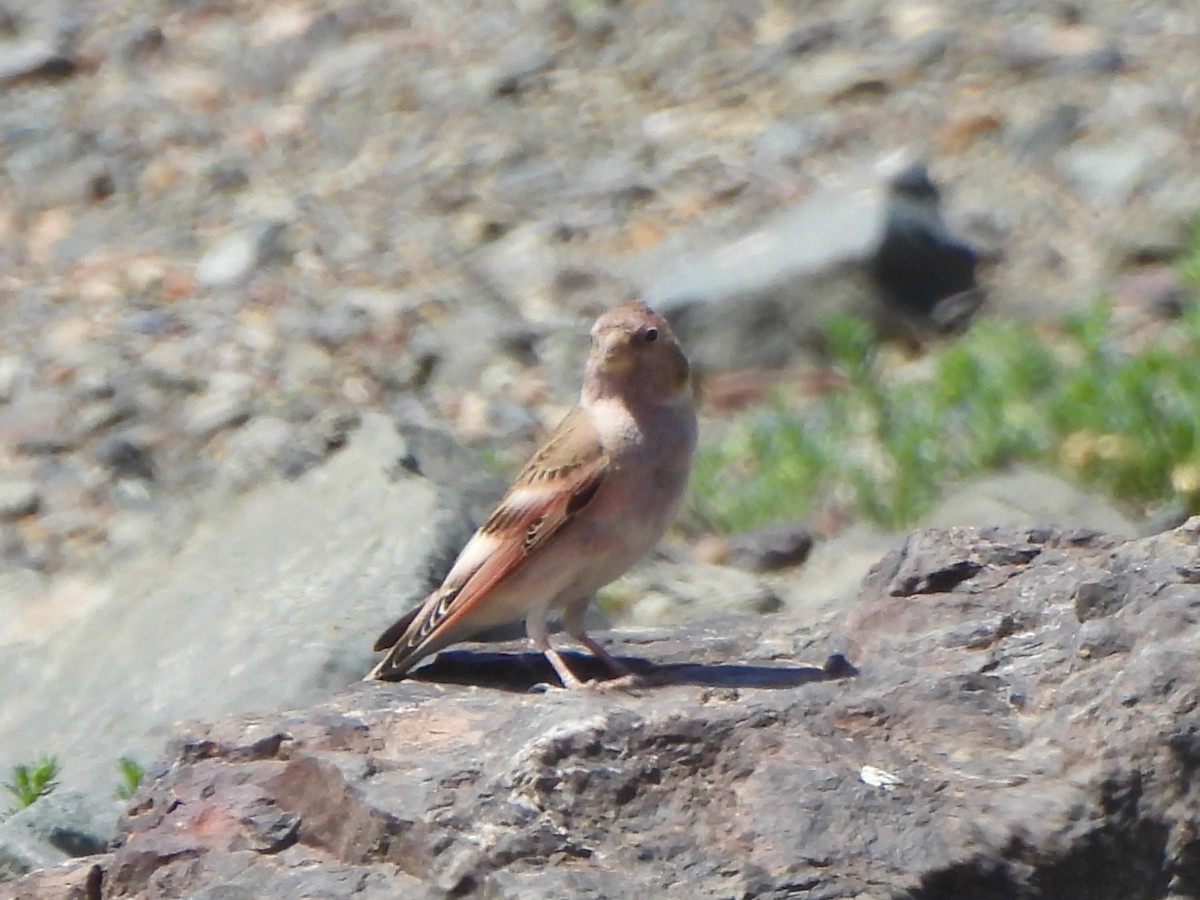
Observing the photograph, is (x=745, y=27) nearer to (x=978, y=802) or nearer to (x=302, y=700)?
(x=302, y=700)

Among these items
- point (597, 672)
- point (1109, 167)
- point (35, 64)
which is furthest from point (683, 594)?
point (35, 64)

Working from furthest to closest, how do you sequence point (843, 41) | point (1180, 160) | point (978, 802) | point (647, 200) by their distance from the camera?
1. point (843, 41)
2. point (647, 200)
3. point (1180, 160)
4. point (978, 802)

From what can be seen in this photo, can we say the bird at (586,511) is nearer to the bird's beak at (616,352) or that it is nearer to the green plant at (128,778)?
the bird's beak at (616,352)

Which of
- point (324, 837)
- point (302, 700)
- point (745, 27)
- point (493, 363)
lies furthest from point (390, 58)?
point (324, 837)

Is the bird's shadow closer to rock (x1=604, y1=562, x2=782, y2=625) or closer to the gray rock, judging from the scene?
rock (x1=604, y1=562, x2=782, y2=625)

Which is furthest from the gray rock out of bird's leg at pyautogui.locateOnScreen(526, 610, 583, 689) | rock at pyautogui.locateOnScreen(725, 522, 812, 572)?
bird's leg at pyautogui.locateOnScreen(526, 610, 583, 689)

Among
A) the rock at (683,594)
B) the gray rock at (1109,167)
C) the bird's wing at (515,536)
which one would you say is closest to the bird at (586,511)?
the bird's wing at (515,536)
